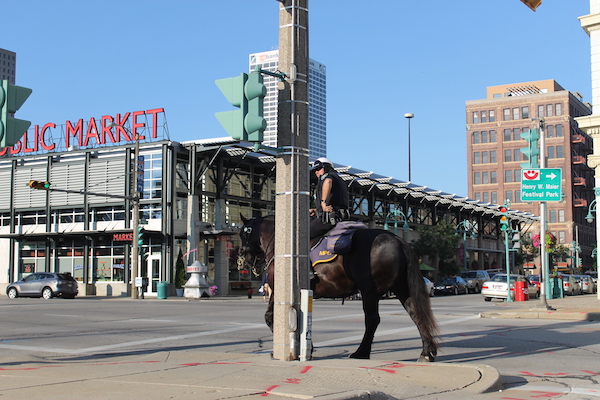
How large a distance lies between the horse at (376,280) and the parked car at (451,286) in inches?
1530

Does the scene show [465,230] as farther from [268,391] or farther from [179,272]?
[268,391]

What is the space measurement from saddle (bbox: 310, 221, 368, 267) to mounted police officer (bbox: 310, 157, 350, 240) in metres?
0.12

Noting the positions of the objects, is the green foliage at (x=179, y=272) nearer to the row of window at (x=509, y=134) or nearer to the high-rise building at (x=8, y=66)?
the row of window at (x=509, y=134)

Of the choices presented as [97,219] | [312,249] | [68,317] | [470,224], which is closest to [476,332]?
[312,249]

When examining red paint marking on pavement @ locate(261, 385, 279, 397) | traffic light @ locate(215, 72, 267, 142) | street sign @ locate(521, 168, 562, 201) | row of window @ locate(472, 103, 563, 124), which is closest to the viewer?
red paint marking on pavement @ locate(261, 385, 279, 397)

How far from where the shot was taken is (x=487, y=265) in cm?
8381

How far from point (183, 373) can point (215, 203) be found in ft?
130

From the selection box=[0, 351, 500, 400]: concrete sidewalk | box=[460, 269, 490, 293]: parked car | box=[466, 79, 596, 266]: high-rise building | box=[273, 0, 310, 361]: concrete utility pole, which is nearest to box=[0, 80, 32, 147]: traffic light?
box=[0, 351, 500, 400]: concrete sidewalk

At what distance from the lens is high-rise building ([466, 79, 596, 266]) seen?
114125 millimetres

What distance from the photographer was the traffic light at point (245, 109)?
840 cm

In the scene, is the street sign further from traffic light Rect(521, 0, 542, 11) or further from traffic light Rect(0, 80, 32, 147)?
traffic light Rect(0, 80, 32, 147)

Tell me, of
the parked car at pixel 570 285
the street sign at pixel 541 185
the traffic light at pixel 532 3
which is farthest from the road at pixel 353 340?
the parked car at pixel 570 285

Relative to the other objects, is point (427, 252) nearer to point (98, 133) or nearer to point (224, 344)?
point (98, 133)

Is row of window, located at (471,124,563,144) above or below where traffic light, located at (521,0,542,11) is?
above
